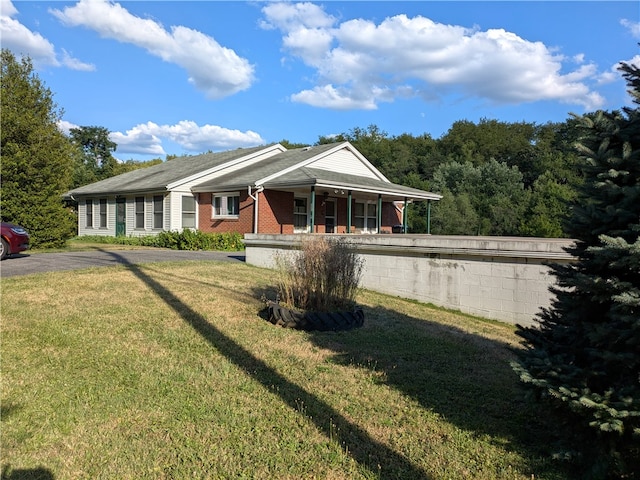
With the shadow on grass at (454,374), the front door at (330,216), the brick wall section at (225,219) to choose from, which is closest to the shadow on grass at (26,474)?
the shadow on grass at (454,374)

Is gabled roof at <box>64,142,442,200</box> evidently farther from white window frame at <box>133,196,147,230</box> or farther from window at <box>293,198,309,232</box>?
window at <box>293,198,309,232</box>

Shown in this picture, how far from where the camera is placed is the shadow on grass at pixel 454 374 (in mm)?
3318

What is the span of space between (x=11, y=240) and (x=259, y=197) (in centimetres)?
999

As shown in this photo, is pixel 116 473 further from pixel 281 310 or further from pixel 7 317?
pixel 7 317

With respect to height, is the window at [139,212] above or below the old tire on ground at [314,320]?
above

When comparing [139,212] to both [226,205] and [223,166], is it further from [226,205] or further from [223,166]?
[226,205]

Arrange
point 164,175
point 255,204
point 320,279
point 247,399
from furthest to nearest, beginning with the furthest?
point 164,175 < point 255,204 < point 320,279 < point 247,399

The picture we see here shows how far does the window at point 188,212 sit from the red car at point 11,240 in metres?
10.1

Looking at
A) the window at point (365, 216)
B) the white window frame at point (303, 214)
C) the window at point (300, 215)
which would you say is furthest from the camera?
the window at point (365, 216)

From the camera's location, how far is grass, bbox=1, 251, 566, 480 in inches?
115

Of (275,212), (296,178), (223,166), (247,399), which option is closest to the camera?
(247,399)

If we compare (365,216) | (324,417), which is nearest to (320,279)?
(324,417)

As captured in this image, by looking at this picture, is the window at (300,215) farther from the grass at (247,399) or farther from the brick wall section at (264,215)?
the grass at (247,399)

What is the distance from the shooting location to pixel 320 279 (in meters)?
6.60
